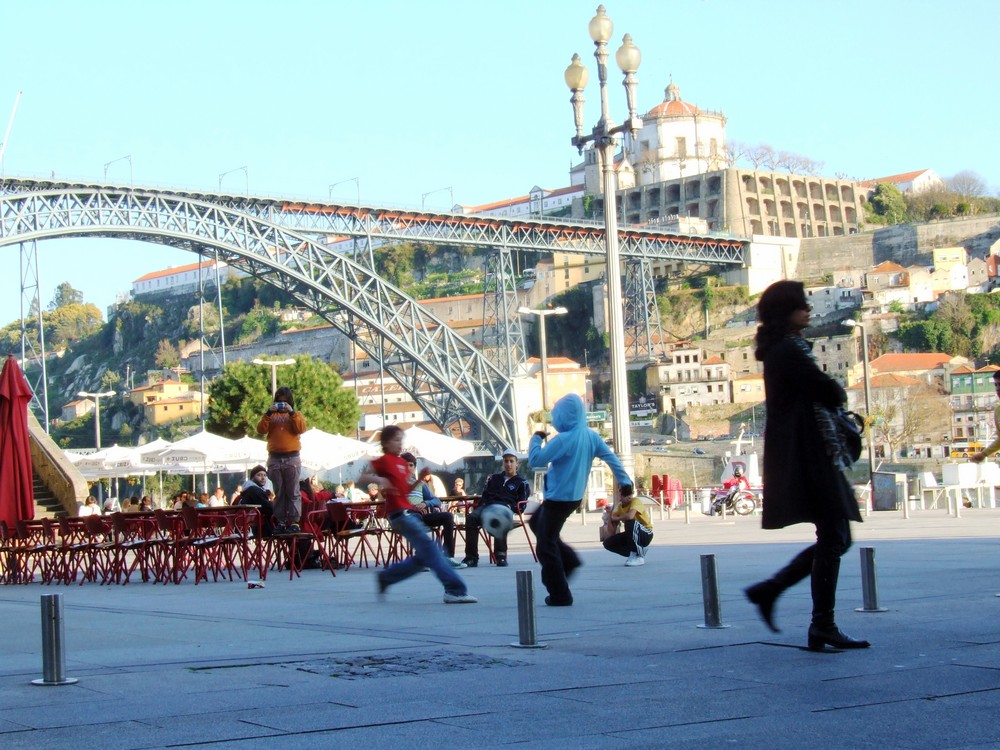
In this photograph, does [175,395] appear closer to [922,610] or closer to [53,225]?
[53,225]

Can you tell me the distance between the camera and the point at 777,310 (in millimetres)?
6047

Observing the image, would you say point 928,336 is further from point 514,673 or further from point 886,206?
point 514,673

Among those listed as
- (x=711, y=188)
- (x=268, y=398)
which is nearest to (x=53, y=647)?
(x=268, y=398)

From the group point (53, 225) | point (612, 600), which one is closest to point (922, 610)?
point (612, 600)

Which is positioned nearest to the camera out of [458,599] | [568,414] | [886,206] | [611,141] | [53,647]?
[53,647]

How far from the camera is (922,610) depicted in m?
7.45

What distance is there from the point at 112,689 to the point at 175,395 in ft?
376

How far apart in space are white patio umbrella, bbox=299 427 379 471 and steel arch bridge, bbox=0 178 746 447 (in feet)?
80.4

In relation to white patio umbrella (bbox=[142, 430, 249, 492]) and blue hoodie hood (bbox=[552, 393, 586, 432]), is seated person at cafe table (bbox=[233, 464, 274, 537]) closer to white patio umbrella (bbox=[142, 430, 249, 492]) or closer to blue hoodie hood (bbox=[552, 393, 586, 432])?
blue hoodie hood (bbox=[552, 393, 586, 432])

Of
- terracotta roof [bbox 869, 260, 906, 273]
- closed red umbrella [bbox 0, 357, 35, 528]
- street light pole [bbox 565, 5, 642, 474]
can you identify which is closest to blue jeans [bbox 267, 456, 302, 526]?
closed red umbrella [bbox 0, 357, 35, 528]

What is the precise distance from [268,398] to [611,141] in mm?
42110

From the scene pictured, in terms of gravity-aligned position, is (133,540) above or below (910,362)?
below

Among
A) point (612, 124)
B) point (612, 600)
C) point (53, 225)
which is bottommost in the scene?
point (612, 600)

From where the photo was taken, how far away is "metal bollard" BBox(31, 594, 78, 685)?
5.64 m
